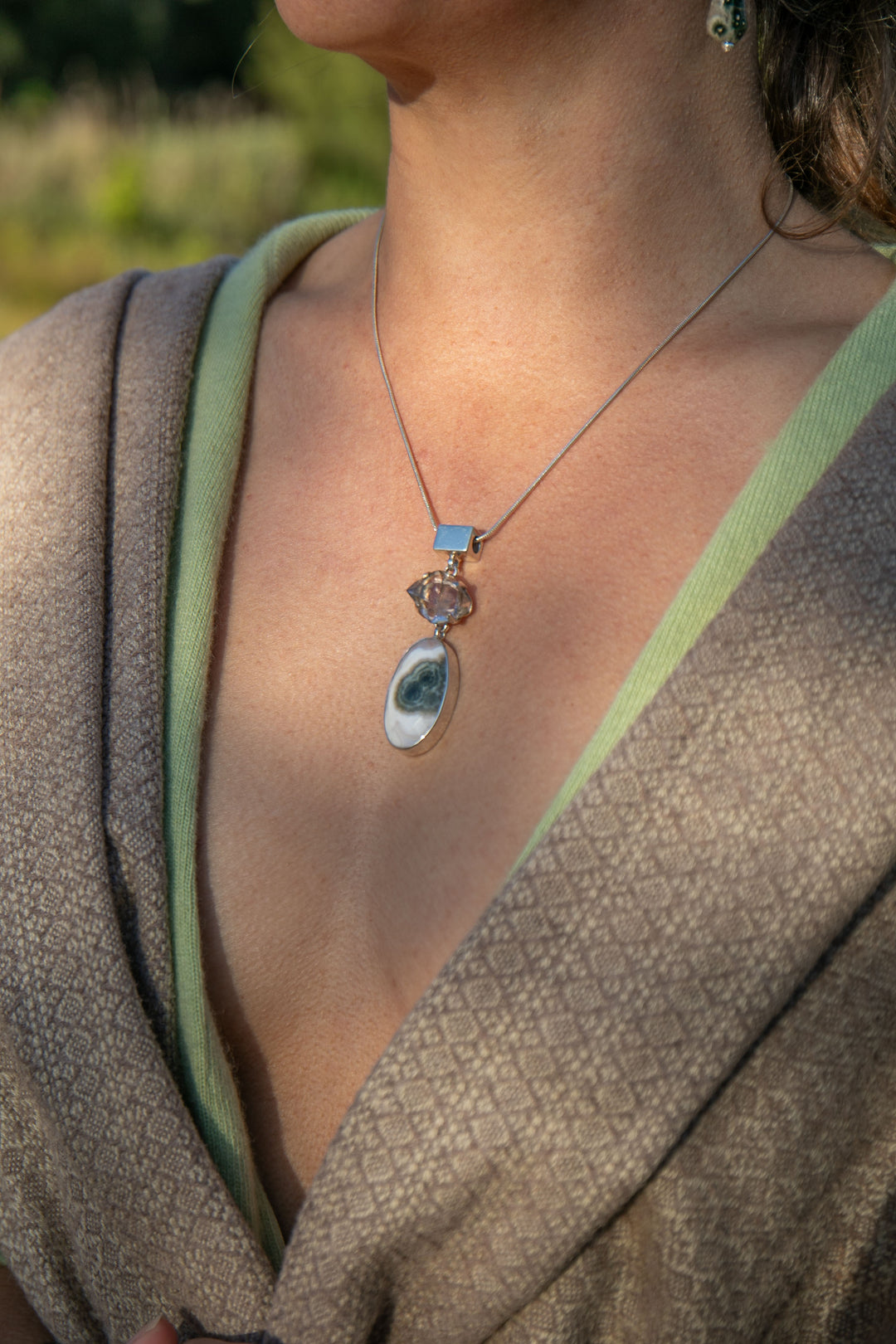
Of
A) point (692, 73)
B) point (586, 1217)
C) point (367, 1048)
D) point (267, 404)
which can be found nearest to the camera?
point (586, 1217)

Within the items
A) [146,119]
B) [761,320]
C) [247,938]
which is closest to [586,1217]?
[247,938]

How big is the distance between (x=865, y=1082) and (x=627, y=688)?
0.34 metres

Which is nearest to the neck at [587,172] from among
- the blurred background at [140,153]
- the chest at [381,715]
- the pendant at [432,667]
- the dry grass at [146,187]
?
the chest at [381,715]

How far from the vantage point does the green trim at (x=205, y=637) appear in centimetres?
98

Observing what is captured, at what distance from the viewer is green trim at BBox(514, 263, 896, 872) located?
0.92 m

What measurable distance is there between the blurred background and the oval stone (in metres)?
1.10

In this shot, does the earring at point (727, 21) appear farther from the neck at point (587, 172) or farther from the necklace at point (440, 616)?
the necklace at point (440, 616)

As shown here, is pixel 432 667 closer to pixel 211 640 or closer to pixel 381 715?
pixel 381 715

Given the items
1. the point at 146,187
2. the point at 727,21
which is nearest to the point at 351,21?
the point at 727,21

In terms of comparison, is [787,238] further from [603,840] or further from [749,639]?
[603,840]

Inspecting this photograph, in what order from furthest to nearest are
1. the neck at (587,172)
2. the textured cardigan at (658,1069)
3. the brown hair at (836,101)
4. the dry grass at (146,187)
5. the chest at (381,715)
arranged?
the dry grass at (146,187) → the brown hair at (836,101) → the neck at (587,172) → the chest at (381,715) → the textured cardigan at (658,1069)

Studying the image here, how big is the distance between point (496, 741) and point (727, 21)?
716mm

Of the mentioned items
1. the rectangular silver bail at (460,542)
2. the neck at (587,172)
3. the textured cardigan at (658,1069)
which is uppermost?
the neck at (587,172)

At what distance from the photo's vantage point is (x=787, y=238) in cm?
115
